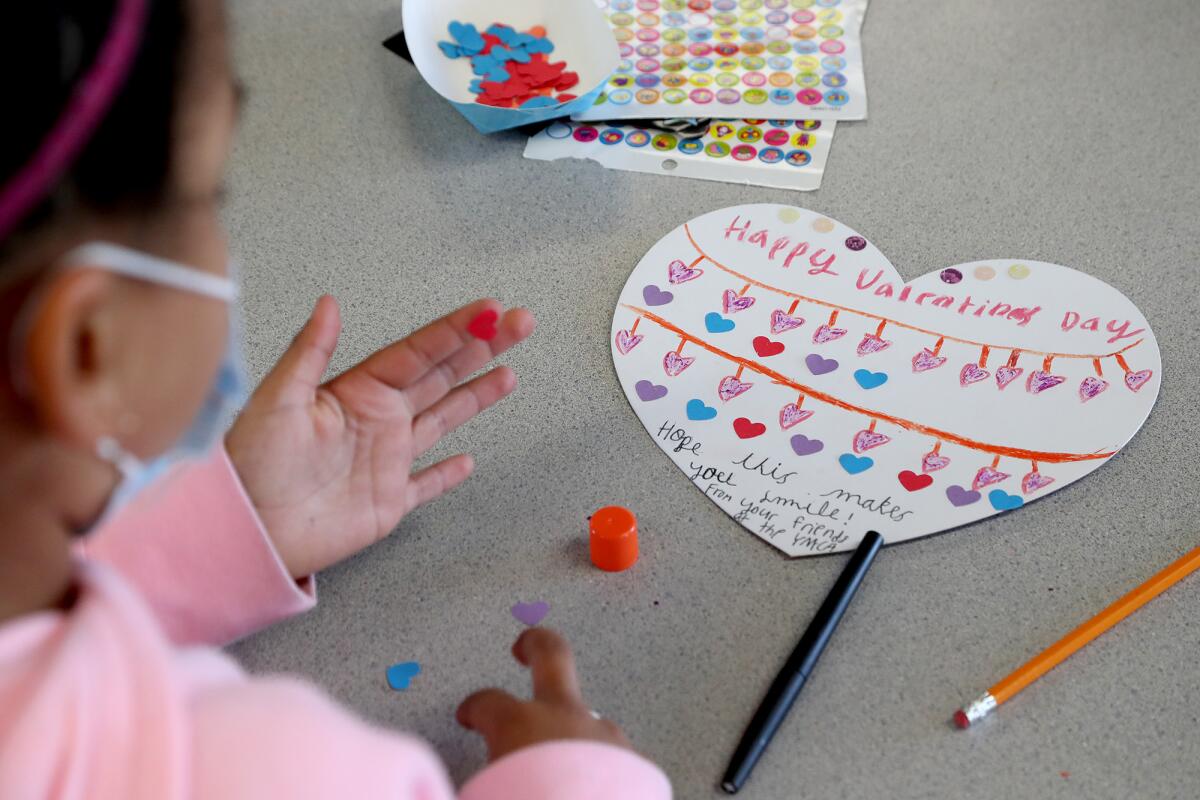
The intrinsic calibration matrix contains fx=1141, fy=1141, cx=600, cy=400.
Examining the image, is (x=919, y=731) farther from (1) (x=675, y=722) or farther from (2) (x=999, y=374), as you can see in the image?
(2) (x=999, y=374)

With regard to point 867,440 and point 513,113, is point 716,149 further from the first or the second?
point 867,440

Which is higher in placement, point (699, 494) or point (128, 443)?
point (128, 443)

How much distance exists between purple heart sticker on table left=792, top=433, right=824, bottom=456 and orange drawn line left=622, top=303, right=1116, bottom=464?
3 centimetres

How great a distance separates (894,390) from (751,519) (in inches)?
4.7

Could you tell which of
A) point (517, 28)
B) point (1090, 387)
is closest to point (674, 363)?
point (1090, 387)

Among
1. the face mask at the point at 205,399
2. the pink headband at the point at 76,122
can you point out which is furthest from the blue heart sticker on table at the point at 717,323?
the pink headband at the point at 76,122

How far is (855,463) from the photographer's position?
602 millimetres

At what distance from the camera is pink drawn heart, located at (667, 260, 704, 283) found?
2.30ft

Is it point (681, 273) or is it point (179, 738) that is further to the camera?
point (681, 273)

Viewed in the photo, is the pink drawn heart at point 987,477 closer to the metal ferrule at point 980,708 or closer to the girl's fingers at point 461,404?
the metal ferrule at point 980,708

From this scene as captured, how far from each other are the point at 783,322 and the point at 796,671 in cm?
23

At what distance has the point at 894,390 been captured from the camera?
24.9 inches

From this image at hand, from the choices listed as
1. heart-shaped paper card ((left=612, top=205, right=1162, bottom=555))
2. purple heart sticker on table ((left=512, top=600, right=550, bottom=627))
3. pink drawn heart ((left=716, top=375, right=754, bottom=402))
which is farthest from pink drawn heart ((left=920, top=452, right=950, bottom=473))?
purple heart sticker on table ((left=512, top=600, right=550, bottom=627))

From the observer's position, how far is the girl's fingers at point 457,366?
598 millimetres
